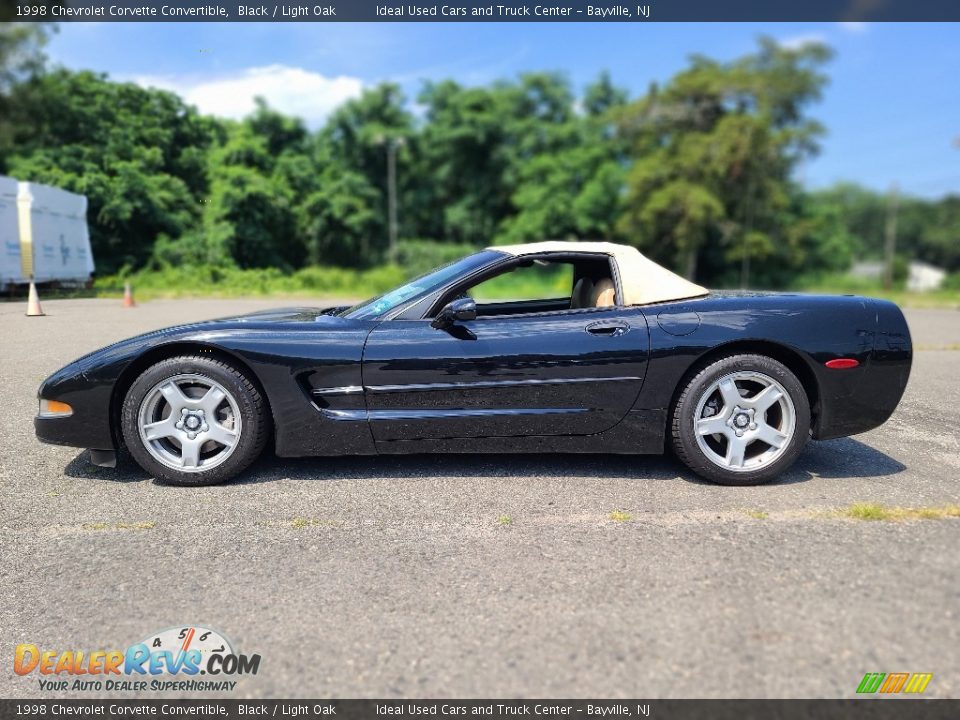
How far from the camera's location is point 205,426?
10.9 ft

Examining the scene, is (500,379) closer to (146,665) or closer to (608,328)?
(608,328)

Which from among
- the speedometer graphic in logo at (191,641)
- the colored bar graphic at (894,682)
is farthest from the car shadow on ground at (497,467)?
the colored bar graphic at (894,682)

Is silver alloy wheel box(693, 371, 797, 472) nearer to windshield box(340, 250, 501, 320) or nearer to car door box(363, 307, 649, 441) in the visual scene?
car door box(363, 307, 649, 441)

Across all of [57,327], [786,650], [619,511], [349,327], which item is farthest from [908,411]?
[57,327]

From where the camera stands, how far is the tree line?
85.1 ft

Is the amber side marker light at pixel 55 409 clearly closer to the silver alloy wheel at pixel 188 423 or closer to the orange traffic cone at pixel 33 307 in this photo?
the silver alloy wheel at pixel 188 423

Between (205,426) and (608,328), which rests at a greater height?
(608,328)

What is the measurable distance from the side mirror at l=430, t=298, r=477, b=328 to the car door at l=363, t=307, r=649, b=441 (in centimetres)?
4

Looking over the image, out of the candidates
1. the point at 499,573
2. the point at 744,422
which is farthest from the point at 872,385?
the point at 499,573

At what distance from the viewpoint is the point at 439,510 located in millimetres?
2953

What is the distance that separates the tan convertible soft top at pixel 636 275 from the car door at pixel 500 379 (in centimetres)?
24

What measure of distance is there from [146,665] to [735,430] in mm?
2733

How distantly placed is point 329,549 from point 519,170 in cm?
Answer: 4330

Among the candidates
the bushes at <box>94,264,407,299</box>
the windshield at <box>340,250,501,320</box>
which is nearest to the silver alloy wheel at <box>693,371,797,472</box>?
the windshield at <box>340,250,501,320</box>
